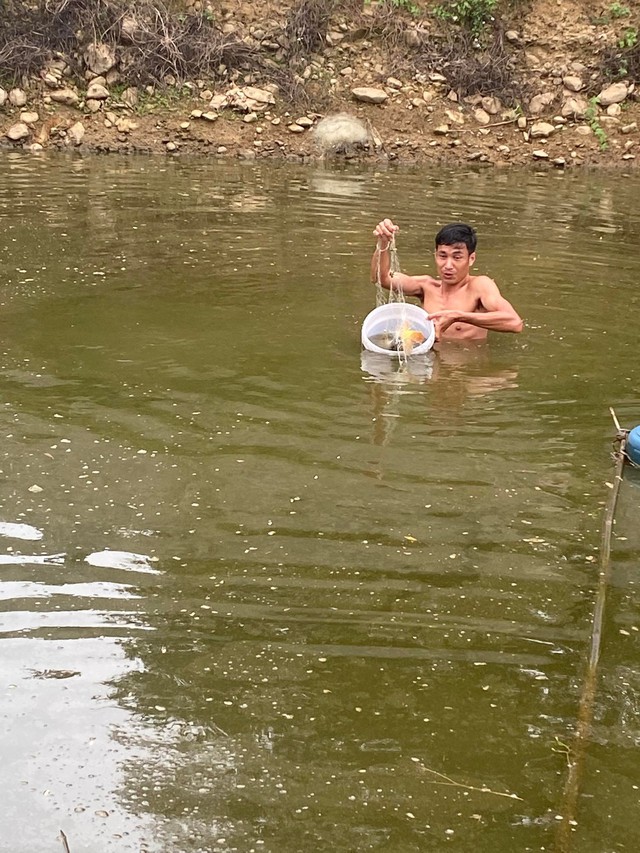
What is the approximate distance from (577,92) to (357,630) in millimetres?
15263

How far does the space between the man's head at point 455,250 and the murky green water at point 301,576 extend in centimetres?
49

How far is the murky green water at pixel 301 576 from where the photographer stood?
7.80 ft

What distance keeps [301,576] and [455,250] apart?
3413 mm

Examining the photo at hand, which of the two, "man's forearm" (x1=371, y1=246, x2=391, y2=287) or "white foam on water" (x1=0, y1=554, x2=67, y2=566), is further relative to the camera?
"man's forearm" (x1=371, y1=246, x2=391, y2=287)

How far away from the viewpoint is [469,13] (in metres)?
17.0

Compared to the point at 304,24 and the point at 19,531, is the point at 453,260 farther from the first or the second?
the point at 304,24

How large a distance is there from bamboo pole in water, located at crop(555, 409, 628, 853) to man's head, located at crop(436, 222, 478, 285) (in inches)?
104

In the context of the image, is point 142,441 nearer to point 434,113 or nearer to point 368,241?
point 368,241

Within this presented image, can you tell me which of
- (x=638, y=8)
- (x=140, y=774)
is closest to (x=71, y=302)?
(x=140, y=774)

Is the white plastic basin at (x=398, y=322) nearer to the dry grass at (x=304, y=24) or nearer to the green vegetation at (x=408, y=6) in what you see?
the dry grass at (x=304, y=24)

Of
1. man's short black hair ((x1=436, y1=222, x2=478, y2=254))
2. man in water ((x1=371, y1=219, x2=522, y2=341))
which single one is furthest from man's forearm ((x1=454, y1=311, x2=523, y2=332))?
man's short black hair ((x1=436, y1=222, x2=478, y2=254))

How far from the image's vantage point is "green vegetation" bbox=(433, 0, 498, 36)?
16797 mm

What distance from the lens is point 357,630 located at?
305cm

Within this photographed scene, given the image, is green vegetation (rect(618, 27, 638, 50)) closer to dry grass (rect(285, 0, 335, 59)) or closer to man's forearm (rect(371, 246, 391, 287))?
dry grass (rect(285, 0, 335, 59))
